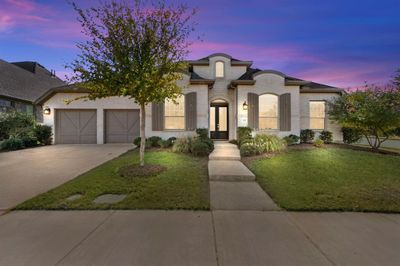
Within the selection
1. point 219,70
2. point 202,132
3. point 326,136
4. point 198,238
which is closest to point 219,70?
point 219,70

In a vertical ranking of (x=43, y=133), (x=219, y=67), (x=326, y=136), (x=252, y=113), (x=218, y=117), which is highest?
(x=219, y=67)

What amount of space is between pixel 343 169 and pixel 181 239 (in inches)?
279

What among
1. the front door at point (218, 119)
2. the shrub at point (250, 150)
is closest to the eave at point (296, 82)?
the front door at point (218, 119)

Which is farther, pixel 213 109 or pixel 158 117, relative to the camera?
pixel 213 109

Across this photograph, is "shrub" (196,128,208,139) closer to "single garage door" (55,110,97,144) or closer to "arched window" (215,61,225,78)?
"arched window" (215,61,225,78)

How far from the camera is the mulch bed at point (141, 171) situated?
7.44m

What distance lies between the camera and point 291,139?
13594 mm

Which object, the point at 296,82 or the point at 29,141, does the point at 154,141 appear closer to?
the point at 29,141

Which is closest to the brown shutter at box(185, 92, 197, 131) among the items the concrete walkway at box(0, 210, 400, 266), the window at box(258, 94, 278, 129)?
the window at box(258, 94, 278, 129)

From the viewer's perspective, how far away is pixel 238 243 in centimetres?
346

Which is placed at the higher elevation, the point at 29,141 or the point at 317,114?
the point at 317,114

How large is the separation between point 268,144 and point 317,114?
6537 mm

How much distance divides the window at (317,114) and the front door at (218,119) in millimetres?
5356

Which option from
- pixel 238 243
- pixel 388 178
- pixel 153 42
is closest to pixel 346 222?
pixel 238 243
